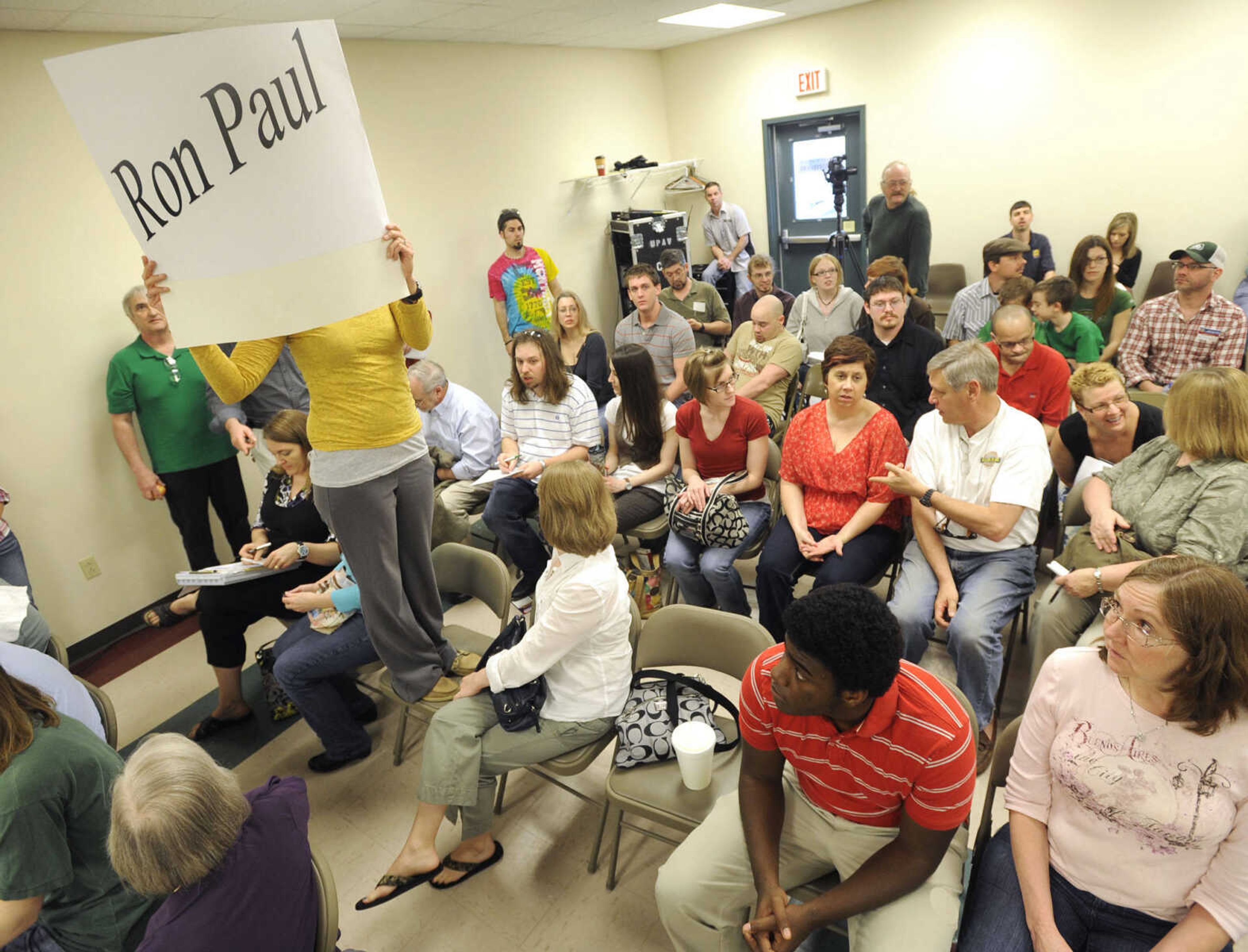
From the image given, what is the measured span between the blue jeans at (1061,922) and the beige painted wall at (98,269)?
15.0ft

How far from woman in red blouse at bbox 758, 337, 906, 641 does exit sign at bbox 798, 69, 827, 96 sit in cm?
561

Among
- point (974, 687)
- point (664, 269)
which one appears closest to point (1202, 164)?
point (664, 269)

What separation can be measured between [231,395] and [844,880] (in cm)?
198

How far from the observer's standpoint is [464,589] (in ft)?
9.66

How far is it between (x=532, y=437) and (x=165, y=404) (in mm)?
2048

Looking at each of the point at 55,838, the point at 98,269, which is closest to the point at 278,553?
the point at 55,838

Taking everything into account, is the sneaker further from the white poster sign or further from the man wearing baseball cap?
the white poster sign

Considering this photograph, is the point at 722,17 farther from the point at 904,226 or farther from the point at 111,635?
the point at 111,635

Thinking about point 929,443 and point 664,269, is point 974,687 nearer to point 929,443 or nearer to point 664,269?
point 929,443

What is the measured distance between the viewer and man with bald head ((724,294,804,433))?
4.21 m

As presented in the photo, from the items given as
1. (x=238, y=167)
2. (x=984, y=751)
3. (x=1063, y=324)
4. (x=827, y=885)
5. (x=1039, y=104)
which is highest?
(x=238, y=167)

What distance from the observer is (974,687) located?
251cm

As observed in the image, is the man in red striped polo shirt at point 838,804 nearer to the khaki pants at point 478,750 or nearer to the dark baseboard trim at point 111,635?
the khaki pants at point 478,750

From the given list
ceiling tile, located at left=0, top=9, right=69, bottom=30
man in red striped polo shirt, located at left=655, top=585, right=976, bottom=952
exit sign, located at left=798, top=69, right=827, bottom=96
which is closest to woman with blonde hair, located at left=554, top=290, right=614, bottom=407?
ceiling tile, located at left=0, top=9, right=69, bottom=30
